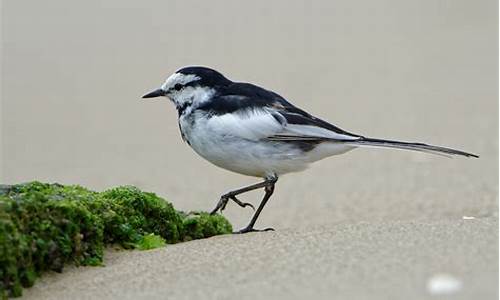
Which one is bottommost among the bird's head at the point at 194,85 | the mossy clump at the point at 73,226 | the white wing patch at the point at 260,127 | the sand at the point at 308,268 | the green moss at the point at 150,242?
the green moss at the point at 150,242

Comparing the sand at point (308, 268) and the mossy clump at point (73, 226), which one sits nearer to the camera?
the sand at point (308, 268)

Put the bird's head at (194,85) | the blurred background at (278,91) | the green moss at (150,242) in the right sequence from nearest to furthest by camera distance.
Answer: the green moss at (150,242)
the bird's head at (194,85)
the blurred background at (278,91)

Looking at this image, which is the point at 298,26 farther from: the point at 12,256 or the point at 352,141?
the point at 12,256

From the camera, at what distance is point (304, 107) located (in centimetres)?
1298

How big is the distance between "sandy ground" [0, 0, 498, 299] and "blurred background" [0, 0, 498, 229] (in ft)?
0.12

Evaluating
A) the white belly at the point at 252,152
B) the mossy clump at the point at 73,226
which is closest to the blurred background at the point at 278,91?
the white belly at the point at 252,152

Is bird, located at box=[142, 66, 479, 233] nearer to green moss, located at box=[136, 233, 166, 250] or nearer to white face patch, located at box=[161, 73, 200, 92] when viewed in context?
white face patch, located at box=[161, 73, 200, 92]

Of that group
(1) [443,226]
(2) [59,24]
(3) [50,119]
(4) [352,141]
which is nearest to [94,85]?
(3) [50,119]

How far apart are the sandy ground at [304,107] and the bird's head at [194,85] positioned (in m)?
1.11

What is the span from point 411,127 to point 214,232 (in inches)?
227

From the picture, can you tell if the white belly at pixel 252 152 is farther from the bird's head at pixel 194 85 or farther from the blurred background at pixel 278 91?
the blurred background at pixel 278 91

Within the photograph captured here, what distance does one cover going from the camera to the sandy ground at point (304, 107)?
450 cm

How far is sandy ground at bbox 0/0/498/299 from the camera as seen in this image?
4.50 meters

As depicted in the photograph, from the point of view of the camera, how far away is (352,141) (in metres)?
6.70
